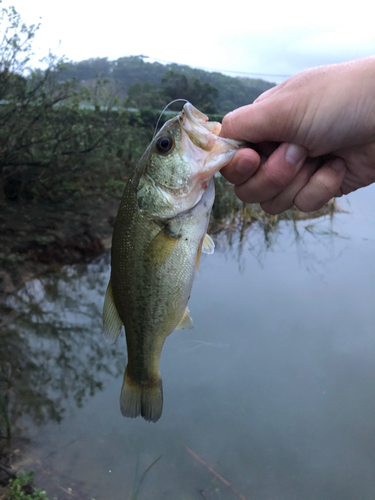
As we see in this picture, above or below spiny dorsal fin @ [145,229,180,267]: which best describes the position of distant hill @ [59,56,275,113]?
above

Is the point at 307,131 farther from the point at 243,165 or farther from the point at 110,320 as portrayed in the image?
the point at 110,320

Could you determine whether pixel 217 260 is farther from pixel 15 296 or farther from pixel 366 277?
pixel 15 296

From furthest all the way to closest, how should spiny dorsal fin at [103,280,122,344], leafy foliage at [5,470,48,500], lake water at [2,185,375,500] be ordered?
lake water at [2,185,375,500] → leafy foliage at [5,470,48,500] → spiny dorsal fin at [103,280,122,344]

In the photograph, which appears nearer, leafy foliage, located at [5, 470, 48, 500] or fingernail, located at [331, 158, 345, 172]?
fingernail, located at [331, 158, 345, 172]

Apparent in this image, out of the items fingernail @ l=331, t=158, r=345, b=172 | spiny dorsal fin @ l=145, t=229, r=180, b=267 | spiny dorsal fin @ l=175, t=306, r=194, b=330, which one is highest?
fingernail @ l=331, t=158, r=345, b=172

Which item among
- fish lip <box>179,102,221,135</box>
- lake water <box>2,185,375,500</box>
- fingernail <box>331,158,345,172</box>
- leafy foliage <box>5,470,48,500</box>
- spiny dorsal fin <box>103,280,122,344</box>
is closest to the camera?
fish lip <box>179,102,221,135</box>

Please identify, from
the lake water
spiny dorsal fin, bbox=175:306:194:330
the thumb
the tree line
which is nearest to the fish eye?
the thumb

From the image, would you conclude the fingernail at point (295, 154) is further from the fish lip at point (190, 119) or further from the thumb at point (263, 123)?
the fish lip at point (190, 119)

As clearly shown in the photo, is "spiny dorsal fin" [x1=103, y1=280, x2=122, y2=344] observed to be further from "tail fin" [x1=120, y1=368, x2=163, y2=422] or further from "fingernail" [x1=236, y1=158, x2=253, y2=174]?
"fingernail" [x1=236, y1=158, x2=253, y2=174]
